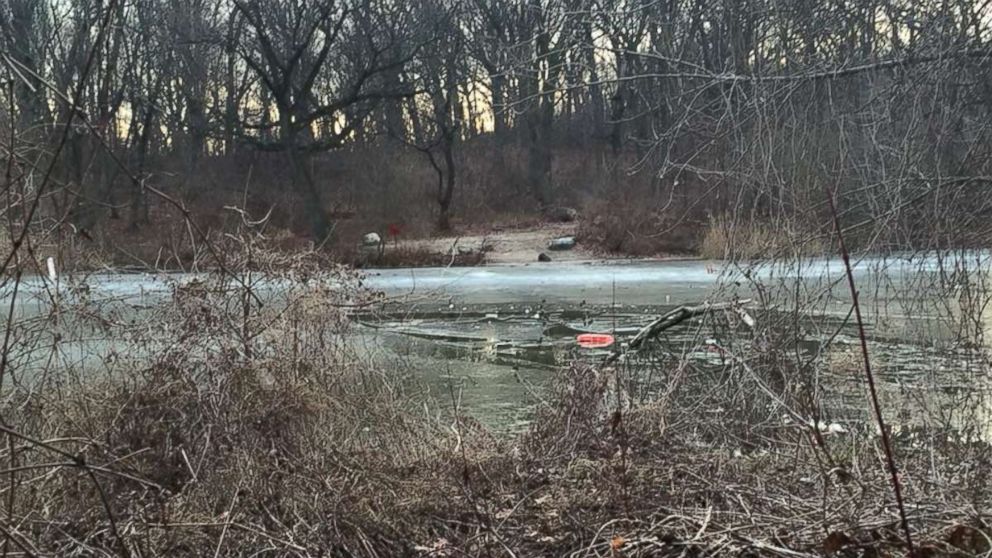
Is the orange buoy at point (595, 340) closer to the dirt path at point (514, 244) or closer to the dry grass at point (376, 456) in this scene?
the dry grass at point (376, 456)

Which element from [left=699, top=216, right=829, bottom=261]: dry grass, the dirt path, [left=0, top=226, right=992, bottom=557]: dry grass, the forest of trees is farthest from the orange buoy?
the dirt path

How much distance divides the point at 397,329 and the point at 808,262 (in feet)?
18.4

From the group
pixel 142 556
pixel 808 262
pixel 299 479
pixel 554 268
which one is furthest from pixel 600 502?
pixel 554 268

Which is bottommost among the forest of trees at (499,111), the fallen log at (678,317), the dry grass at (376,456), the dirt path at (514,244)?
the dry grass at (376,456)

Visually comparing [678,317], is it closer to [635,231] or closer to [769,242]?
[769,242]

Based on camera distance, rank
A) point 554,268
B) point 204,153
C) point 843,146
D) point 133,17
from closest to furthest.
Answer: point 843,146 → point 554,268 → point 133,17 → point 204,153

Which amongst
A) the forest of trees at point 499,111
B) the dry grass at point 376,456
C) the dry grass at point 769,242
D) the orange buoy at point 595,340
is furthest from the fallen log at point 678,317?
the orange buoy at point 595,340

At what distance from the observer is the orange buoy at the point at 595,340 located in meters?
9.21

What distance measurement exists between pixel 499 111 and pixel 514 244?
20160 mm

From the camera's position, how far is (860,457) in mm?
4805

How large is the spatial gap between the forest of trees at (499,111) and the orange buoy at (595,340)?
1657 mm

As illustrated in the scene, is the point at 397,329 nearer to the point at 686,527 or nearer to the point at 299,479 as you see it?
the point at 299,479

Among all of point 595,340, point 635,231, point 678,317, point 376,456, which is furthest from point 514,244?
point 376,456

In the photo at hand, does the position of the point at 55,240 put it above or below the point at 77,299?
above
